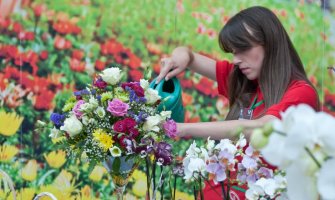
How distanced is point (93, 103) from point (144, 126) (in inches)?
5.4

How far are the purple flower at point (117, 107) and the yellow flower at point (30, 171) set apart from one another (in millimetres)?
1962

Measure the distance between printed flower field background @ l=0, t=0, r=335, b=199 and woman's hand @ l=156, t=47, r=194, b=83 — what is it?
119 cm

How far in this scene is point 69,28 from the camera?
11.1 feet

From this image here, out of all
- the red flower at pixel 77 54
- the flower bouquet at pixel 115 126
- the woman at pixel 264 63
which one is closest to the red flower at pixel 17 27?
the red flower at pixel 77 54

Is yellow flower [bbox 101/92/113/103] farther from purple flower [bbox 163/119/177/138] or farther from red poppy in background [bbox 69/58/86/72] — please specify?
red poppy in background [bbox 69/58/86/72]

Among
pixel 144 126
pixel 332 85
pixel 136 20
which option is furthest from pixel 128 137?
pixel 332 85

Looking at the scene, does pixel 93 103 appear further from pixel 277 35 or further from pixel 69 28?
pixel 69 28

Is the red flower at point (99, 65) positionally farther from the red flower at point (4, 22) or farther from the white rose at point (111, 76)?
the white rose at point (111, 76)

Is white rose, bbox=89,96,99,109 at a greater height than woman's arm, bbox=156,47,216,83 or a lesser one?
greater

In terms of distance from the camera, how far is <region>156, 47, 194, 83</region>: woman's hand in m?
2.01

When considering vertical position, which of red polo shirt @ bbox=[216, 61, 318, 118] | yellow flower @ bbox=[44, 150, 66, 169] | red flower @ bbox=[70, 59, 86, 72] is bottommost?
yellow flower @ bbox=[44, 150, 66, 169]

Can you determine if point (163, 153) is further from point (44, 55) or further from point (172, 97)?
point (44, 55)

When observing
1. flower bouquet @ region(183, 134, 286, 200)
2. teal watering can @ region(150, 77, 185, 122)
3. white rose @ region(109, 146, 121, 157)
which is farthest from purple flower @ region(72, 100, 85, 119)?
flower bouquet @ region(183, 134, 286, 200)

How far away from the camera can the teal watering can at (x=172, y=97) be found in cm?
186
